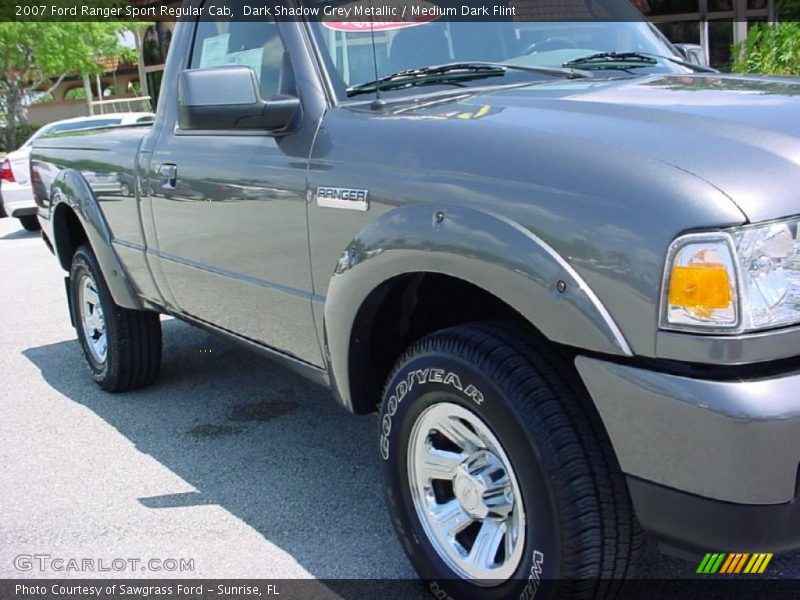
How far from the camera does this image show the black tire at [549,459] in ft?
7.18

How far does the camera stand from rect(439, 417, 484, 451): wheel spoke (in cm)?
253

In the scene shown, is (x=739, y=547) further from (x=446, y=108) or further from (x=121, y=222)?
(x=121, y=222)

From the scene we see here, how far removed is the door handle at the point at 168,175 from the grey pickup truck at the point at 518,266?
2cm

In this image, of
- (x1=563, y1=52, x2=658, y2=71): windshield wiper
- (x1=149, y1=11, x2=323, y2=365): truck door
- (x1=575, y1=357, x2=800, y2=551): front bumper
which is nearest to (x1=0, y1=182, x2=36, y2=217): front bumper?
Result: (x1=149, y1=11, x2=323, y2=365): truck door

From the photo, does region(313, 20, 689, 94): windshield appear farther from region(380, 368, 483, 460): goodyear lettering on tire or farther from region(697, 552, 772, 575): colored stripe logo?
region(697, 552, 772, 575): colored stripe logo

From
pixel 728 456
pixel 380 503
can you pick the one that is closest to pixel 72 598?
pixel 380 503

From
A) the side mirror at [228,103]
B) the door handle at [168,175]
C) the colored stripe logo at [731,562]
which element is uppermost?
the side mirror at [228,103]

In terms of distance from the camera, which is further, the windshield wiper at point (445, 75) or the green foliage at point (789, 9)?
the green foliage at point (789, 9)

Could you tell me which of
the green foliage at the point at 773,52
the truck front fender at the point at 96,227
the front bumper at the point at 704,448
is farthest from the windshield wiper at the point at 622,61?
the green foliage at the point at 773,52

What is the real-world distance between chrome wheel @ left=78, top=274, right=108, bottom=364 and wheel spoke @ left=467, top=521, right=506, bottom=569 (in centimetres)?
309

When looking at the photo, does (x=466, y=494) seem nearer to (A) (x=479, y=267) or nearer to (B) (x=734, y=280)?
(A) (x=479, y=267)

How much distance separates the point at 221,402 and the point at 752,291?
134 inches

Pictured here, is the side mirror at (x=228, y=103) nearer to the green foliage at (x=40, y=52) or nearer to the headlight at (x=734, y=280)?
the headlight at (x=734, y=280)

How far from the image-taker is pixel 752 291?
1.93 meters
